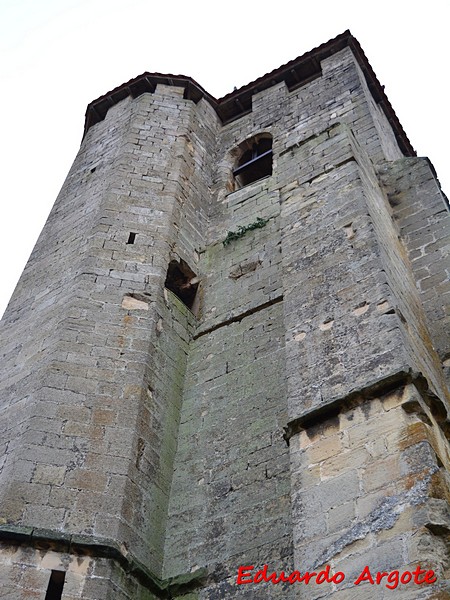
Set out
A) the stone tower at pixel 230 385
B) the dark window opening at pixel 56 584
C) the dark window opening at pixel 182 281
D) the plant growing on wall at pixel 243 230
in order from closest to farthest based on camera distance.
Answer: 1. the stone tower at pixel 230 385
2. the dark window opening at pixel 56 584
3. the dark window opening at pixel 182 281
4. the plant growing on wall at pixel 243 230

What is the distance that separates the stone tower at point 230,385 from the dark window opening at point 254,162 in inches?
42.5

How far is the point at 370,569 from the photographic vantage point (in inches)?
133

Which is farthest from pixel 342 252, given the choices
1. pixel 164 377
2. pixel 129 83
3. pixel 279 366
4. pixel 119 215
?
pixel 129 83

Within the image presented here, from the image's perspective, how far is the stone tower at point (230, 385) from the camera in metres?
3.84

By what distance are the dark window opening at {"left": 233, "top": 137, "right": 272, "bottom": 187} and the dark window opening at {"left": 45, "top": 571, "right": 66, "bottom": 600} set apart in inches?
279

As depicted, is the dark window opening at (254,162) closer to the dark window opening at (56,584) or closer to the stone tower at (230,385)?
the stone tower at (230,385)

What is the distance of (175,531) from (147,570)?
0.51 meters

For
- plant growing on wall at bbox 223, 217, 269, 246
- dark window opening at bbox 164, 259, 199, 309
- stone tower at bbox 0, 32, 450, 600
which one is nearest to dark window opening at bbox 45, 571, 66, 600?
stone tower at bbox 0, 32, 450, 600

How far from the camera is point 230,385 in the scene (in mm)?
6270

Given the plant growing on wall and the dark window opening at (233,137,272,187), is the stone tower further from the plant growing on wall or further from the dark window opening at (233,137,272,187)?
the dark window opening at (233,137,272,187)

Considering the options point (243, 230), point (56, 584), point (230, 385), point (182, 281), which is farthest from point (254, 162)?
point (56, 584)

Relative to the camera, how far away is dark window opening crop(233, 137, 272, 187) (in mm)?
10484

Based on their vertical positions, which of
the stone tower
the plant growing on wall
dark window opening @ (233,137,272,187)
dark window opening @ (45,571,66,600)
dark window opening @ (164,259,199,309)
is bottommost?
dark window opening @ (45,571,66,600)

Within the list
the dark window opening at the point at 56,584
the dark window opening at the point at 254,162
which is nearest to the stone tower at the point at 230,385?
the dark window opening at the point at 56,584
